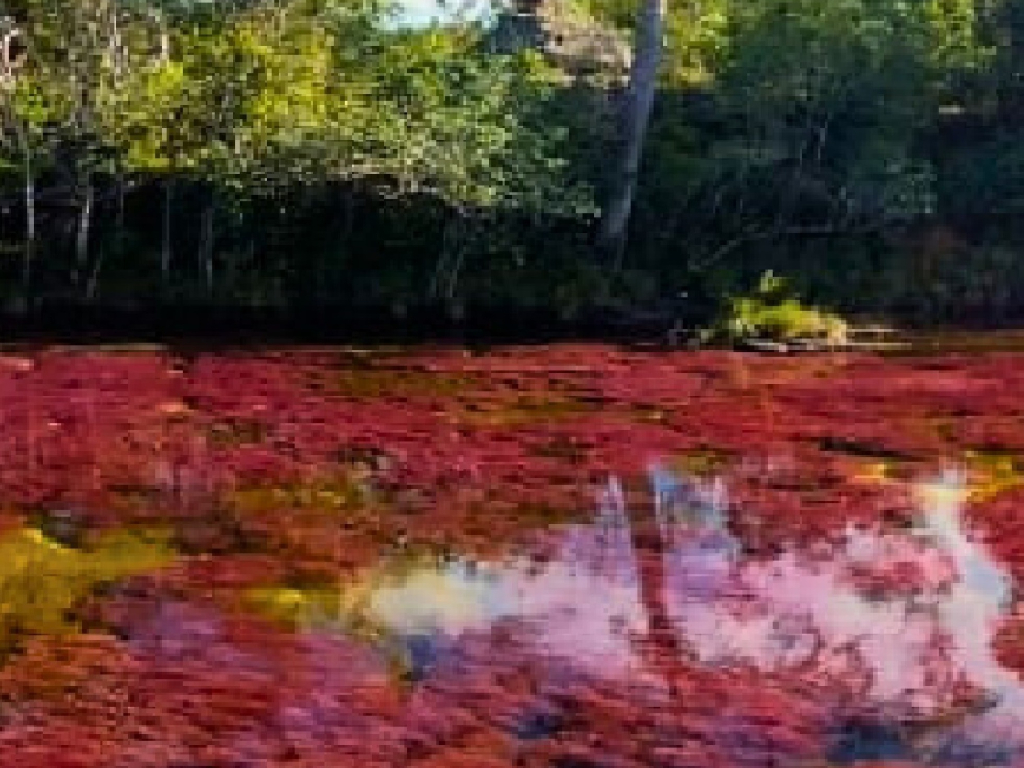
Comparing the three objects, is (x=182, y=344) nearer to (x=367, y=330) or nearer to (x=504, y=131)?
(x=367, y=330)

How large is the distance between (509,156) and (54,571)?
12446 millimetres

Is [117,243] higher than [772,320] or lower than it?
higher

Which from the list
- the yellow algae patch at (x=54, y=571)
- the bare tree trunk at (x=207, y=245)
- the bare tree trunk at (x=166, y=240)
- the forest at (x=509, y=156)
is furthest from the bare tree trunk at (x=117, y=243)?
the yellow algae patch at (x=54, y=571)

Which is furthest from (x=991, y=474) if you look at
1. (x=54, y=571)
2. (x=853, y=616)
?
(x=54, y=571)

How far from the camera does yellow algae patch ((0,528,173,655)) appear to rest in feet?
33.1

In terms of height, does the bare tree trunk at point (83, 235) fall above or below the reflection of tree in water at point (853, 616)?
above

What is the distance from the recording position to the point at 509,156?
2253 cm

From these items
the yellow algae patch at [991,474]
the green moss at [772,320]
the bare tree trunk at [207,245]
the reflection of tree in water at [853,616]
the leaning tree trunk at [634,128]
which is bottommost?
the reflection of tree in water at [853,616]

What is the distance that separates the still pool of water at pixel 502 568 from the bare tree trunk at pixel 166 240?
3.05 meters

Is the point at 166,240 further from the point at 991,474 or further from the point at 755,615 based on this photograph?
the point at 755,615

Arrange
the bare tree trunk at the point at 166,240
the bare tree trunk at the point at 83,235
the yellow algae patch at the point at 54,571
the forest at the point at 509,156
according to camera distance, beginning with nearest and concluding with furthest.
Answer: the yellow algae patch at the point at 54,571 < the bare tree trunk at the point at 83,235 < the forest at the point at 509,156 < the bare tree trunk at the point at 166,240

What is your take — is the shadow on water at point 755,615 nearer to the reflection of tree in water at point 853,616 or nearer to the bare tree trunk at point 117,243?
the reflection of tree in water at point 853,616

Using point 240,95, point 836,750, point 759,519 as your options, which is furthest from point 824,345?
point 836,750

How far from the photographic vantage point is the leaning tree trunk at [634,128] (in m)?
23.9
